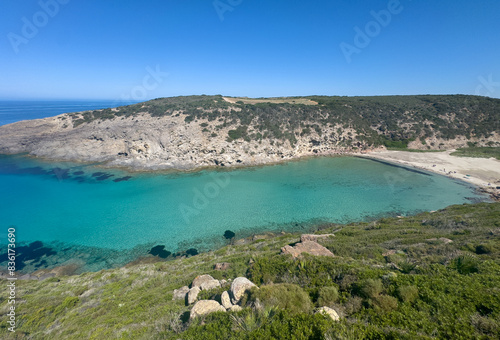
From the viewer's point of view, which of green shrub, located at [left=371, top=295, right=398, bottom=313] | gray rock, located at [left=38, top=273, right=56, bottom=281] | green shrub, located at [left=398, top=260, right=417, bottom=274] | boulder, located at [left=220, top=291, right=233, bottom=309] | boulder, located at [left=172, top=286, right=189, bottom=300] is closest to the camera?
green shrub, located at [left=371, top=295, right=398, bottom=313]

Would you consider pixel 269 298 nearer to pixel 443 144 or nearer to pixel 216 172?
pixel 216 172

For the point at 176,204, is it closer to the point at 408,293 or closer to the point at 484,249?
the point at 408,293

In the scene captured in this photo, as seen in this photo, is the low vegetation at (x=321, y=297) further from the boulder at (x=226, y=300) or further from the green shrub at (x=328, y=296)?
the boulder at (x=226, y=300)

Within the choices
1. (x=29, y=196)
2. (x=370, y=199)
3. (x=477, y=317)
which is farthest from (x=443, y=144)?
(x=29, y=196)

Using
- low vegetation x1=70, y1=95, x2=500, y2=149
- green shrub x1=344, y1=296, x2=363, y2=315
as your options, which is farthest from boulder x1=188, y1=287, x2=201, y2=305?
low vegetation x1=70, y1=95, x2=500, y2=149

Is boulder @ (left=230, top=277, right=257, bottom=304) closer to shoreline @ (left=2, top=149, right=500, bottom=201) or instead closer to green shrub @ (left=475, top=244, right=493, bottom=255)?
green shrub @ (left=475, top=244, right=493, bottom=255)

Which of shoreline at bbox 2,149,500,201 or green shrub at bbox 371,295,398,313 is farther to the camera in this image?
shoreline at bbox 2,149,500,201

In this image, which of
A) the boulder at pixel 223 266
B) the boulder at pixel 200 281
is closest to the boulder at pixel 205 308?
the boulder at pixel 200 281
